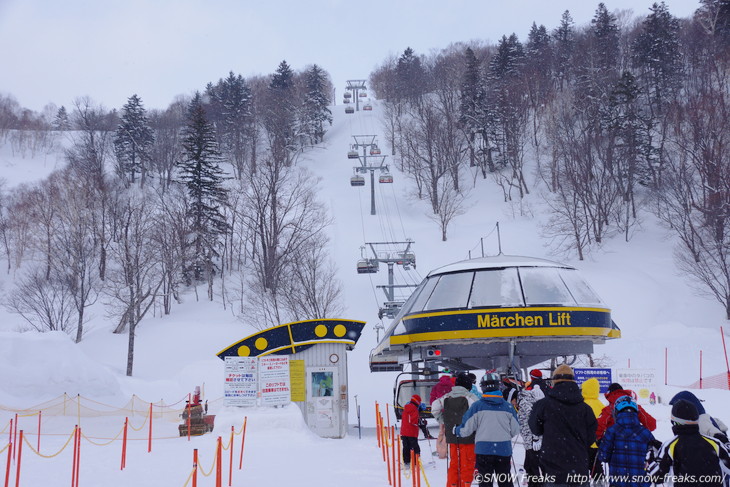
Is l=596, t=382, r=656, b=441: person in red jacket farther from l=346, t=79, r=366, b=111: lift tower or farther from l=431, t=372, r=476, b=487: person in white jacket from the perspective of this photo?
l=346, t=79, r=366, b=111: lift tower

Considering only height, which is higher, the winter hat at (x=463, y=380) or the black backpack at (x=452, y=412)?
the winter hat at (x=463, y=380)

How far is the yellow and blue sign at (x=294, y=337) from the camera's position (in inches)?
742

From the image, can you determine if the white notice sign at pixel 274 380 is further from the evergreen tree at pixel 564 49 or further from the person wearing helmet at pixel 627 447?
the evergreen tree at pixel 564 49

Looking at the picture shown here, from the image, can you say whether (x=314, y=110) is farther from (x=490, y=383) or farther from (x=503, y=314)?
(x=490, y=383)

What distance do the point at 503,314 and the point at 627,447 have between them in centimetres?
642

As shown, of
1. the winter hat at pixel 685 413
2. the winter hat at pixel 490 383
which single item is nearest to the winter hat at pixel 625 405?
the winter hat at pixel 685 413

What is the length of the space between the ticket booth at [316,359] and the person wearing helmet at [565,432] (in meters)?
12.7

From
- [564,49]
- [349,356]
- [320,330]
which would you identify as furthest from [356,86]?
[320,330]

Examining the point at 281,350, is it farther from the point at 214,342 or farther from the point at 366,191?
the point at 366,191

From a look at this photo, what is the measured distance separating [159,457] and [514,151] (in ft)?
145

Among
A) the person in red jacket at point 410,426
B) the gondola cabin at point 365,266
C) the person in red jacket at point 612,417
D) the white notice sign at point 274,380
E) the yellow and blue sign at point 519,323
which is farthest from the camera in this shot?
the gondola cabin at point 365,266

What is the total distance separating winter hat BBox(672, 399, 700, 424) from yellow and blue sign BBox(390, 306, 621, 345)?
7.00m

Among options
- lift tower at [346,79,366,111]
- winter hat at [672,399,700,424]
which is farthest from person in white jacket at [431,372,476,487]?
lift tower at [346,79,366,111]

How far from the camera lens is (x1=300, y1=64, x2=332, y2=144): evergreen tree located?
7506cm
